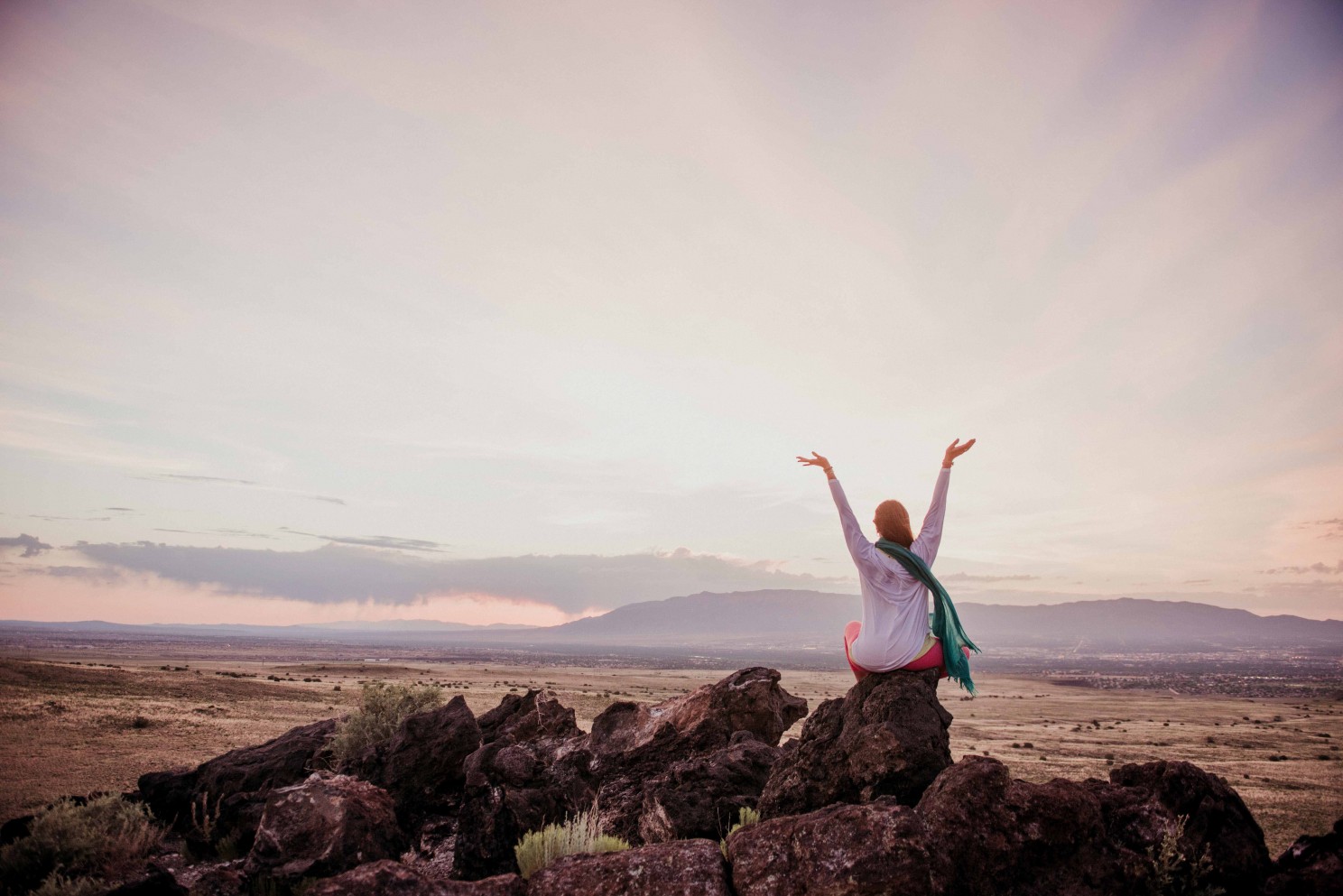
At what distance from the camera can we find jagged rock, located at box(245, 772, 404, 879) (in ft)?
23.4

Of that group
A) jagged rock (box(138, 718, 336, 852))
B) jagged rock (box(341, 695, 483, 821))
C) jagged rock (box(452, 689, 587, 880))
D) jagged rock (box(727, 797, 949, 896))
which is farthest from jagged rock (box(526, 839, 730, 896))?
jagged rock (box(138, 718, 336, 852))

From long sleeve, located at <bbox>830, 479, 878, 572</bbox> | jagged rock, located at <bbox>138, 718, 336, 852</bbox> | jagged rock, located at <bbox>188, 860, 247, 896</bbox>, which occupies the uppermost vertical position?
long sleeve, located at <bbox>830, 479, 878, 572</bbox>

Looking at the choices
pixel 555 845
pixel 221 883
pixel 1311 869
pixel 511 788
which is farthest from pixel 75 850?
pixel 1311 869

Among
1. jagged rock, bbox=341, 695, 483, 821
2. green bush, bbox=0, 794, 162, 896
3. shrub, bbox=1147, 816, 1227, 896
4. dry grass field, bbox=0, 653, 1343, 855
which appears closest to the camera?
shrub, bbox=1147, 816, 1227, 896

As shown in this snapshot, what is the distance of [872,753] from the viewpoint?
722 centimetres

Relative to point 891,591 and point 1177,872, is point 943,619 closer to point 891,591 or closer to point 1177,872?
point 891,591

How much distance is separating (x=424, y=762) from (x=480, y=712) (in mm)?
38670

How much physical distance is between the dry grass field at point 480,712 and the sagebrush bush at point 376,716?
5.90 meters

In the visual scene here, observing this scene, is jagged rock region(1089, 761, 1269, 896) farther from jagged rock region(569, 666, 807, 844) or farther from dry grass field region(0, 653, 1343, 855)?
dry grass field region(0, 653, 1343, 855)

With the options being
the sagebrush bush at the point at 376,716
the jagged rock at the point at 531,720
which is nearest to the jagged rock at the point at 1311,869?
the jagged rock at the point at 531,720

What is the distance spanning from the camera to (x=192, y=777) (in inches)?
428

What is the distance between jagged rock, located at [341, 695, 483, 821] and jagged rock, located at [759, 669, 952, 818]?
17.1 feet

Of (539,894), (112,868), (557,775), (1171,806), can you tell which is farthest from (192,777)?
(1171,806)

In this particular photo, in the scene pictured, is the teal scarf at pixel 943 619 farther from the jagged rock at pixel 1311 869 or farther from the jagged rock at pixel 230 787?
the jagged rock at pixel 230 787
